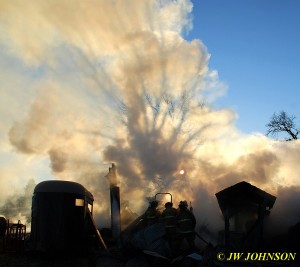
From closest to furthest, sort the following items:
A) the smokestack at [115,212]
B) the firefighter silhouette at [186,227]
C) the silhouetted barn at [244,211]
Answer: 1. the silhouetted barn at [244,211]
2. the firefighter silhouette at [186,227]
3. the smokestack at [115,212]

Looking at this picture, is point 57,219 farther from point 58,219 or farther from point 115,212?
point 115,212

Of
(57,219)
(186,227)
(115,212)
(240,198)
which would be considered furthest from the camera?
(115,212)

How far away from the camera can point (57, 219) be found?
16578 millimetres

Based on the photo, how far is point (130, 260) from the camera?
1334 cm

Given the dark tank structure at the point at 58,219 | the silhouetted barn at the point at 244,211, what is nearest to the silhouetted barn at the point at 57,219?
the dark tank structure at the point at 58,219

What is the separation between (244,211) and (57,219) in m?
8.66

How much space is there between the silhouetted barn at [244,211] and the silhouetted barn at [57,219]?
7.26m

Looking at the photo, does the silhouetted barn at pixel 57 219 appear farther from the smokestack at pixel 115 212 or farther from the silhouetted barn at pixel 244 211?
the silhouetted barn at pixel 244 211

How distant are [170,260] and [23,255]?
7673 mm

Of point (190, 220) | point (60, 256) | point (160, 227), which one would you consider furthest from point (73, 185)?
point (190, 220)

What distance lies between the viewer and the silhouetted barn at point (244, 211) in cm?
1330

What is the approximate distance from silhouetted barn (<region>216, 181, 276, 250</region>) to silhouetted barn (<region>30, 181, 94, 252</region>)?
23.8ft

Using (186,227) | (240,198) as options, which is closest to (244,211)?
(240,198)

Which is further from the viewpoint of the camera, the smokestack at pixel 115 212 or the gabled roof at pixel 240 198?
the smokestack at pixel 115 212
